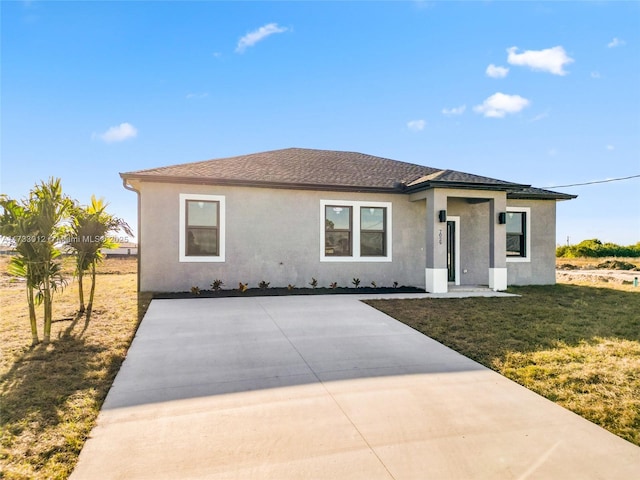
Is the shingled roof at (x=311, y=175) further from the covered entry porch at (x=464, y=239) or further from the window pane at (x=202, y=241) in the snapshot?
the window pane at (x=202, y=241)

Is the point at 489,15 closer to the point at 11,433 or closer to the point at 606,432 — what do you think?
the point at 606,432

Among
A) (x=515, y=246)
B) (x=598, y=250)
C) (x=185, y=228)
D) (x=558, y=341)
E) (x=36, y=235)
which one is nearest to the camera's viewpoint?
(x=36, y=235)

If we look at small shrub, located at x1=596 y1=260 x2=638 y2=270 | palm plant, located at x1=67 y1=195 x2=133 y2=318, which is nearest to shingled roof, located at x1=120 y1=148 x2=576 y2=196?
palm plant, located at x1=67 y1=195 x2=133 y2=318

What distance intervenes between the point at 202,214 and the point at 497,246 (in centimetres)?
911

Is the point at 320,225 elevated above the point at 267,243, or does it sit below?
above

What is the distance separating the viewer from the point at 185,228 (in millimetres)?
10078

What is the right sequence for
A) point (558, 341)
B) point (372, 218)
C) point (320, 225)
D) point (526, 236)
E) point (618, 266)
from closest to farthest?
point (558, 341) < point (320, 225) < point (372, 218) < point (526, 236) < point (618, 266)

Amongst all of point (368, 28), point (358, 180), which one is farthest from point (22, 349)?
point (368, 28)

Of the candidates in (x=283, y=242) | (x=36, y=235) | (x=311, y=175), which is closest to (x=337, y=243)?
(x=283, y=242)

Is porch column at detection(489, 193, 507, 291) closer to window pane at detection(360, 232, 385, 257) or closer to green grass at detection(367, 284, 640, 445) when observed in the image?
green grass at detection(367, 284, 640, 445)

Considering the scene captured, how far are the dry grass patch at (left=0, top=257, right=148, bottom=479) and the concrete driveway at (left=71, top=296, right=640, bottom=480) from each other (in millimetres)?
187

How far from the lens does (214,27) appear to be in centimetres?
1088

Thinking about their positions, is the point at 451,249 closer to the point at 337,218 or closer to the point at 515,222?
the point at 515,222

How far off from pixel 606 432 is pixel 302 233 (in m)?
8.62
